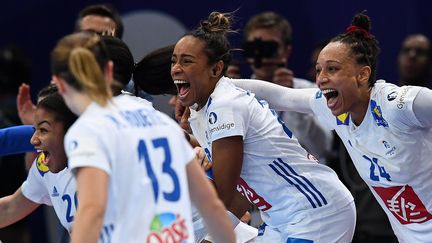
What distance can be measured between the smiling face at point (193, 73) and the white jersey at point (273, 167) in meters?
0.06

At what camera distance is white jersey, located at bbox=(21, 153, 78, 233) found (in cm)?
543

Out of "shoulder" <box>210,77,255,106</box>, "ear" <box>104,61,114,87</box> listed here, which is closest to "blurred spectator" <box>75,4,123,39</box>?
"shoulder" <box>210,77,255,106</box>

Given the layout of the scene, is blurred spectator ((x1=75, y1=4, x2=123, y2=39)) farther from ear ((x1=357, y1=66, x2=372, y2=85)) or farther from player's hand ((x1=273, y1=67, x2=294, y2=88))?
ear ((x1=357, y1=66, x2=372, y2=85))

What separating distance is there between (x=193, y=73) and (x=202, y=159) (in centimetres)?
42

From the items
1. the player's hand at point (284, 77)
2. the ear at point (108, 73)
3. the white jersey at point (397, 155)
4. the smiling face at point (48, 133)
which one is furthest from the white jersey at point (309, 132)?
the ear at point (108, 73)

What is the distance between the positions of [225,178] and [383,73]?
3820mm

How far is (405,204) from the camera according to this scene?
5.55m

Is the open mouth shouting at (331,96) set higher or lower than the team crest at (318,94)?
higher

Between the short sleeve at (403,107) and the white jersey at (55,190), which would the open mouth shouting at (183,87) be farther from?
the short sleeve at (403,107)

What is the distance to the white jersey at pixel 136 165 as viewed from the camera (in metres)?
3.82

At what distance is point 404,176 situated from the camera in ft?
17.9

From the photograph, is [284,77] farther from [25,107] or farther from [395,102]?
[395,102]

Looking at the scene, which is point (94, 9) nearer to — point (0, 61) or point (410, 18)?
point (0, 61)

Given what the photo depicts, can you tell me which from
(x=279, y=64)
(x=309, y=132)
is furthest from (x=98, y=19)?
(x=309, y=132)
